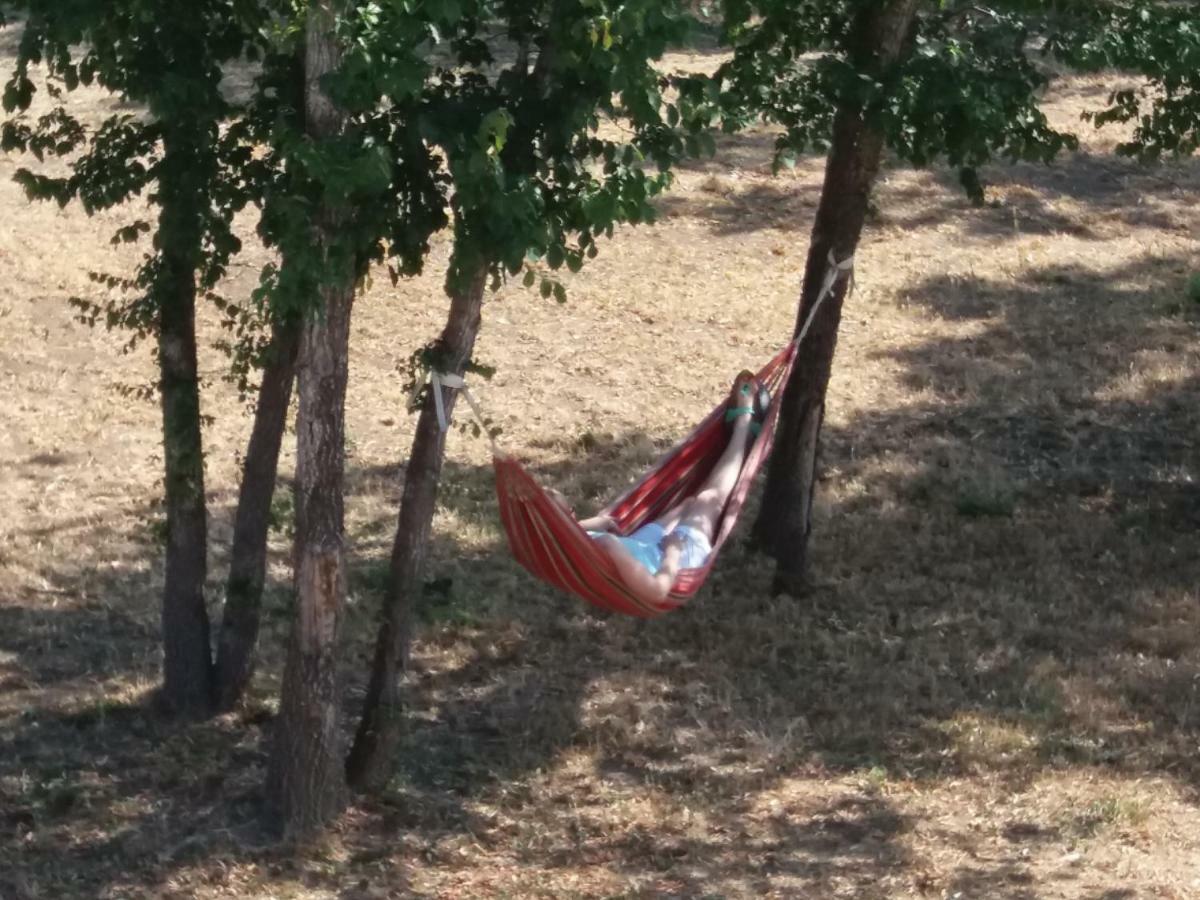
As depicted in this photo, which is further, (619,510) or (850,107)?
(850,107)

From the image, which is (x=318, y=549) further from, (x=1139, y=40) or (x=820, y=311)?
(x=1139, y=40)

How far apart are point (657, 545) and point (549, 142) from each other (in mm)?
2085

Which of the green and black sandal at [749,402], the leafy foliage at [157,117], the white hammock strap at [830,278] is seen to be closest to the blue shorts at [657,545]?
the green and black sandal at [749,402]

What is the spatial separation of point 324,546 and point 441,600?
259cm

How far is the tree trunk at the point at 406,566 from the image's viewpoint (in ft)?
18.4

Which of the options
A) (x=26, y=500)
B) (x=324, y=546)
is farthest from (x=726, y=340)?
(x=324, y=546)

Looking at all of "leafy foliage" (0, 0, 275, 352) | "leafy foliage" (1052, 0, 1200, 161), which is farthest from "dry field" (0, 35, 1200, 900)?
"leafy foliage" (1052, 0, 1200, 161)

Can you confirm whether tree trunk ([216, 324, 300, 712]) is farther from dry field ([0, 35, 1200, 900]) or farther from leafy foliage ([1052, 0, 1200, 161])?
leafy foliage ([1052, 0, 1200, 161])

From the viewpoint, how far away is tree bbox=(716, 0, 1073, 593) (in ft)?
22.4

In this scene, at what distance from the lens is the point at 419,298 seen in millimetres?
12625

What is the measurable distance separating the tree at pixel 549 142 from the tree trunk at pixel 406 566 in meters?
0.01

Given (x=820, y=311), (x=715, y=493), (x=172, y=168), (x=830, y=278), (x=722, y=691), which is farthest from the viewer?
(x=820, y=311)

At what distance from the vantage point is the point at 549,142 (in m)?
5.07

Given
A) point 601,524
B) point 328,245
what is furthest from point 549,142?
point 601,524
